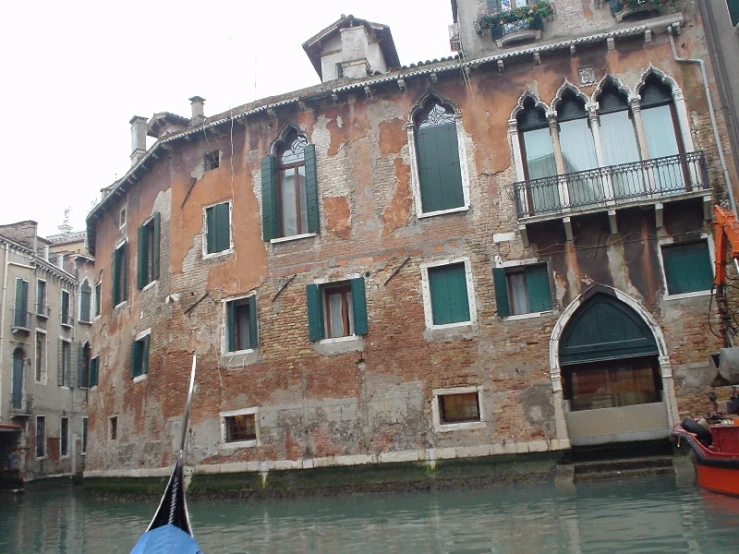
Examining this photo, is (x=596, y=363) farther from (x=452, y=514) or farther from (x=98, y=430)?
(x=98, y=430)

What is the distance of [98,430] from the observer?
17375mm

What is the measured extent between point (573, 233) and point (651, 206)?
1272 mm

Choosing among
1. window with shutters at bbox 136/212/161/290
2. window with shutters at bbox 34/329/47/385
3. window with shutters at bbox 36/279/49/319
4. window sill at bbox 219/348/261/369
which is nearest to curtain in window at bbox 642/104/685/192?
window sill at bbox 219/348/261/369

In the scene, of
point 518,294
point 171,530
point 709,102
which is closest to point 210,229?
point 518,294

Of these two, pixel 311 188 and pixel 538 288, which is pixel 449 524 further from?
pixel 311 188

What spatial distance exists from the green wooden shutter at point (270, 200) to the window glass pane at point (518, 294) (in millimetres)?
4514

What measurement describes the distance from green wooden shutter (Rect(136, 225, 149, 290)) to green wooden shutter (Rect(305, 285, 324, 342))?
4819 mm

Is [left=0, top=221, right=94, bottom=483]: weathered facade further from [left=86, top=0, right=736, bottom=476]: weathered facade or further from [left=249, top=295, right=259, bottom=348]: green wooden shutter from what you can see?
[left=249, top=295, right=259, bottom=348]: green wooden shutter

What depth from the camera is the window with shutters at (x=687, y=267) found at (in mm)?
11641

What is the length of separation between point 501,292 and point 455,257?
102cm

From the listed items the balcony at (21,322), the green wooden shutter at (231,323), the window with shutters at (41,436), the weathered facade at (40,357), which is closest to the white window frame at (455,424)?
the green wooden shutter at (231,323)

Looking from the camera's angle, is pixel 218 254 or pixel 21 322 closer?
pixel 218 254

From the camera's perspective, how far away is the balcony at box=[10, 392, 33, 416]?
82.5 ft

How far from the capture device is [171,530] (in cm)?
567
